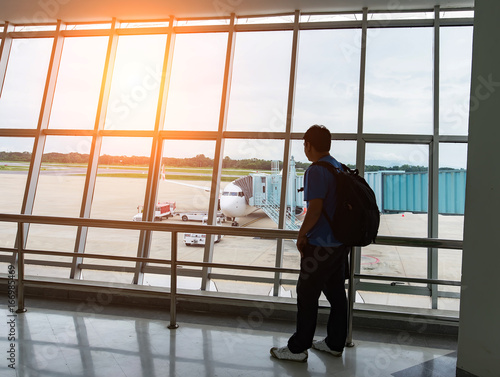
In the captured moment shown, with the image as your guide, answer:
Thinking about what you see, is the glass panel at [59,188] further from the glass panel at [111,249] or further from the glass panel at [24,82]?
the glass panel at [24,82]

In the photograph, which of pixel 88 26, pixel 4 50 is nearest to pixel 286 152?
pixel 88 26

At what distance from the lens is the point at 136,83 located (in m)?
4.77

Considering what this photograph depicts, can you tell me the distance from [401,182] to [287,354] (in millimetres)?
2921

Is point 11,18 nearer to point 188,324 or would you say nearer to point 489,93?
point 188,324

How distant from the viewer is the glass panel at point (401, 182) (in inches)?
165

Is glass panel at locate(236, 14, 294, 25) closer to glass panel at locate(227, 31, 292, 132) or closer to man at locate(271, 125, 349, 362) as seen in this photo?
glass panel at locate(227, 31, 292, 132)

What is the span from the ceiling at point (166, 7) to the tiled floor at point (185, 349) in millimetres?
3597

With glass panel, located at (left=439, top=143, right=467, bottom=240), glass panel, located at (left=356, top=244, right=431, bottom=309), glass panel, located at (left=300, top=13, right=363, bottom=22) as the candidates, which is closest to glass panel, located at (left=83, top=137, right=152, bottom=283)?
glass panel, located at (left=300, top=13, right=363, bottom=22)

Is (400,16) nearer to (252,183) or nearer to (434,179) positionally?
(434,179)

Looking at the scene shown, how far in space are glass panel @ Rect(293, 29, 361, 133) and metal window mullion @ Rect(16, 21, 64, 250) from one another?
10.9 feet

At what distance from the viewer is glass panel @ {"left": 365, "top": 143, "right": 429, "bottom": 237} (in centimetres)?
418

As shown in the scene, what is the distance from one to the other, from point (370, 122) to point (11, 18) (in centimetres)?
503

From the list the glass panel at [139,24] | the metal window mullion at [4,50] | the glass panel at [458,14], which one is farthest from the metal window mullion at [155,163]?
the glass panel at [458,14]

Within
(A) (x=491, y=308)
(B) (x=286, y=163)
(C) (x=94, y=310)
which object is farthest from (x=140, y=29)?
(A) (x=491, y=308)
